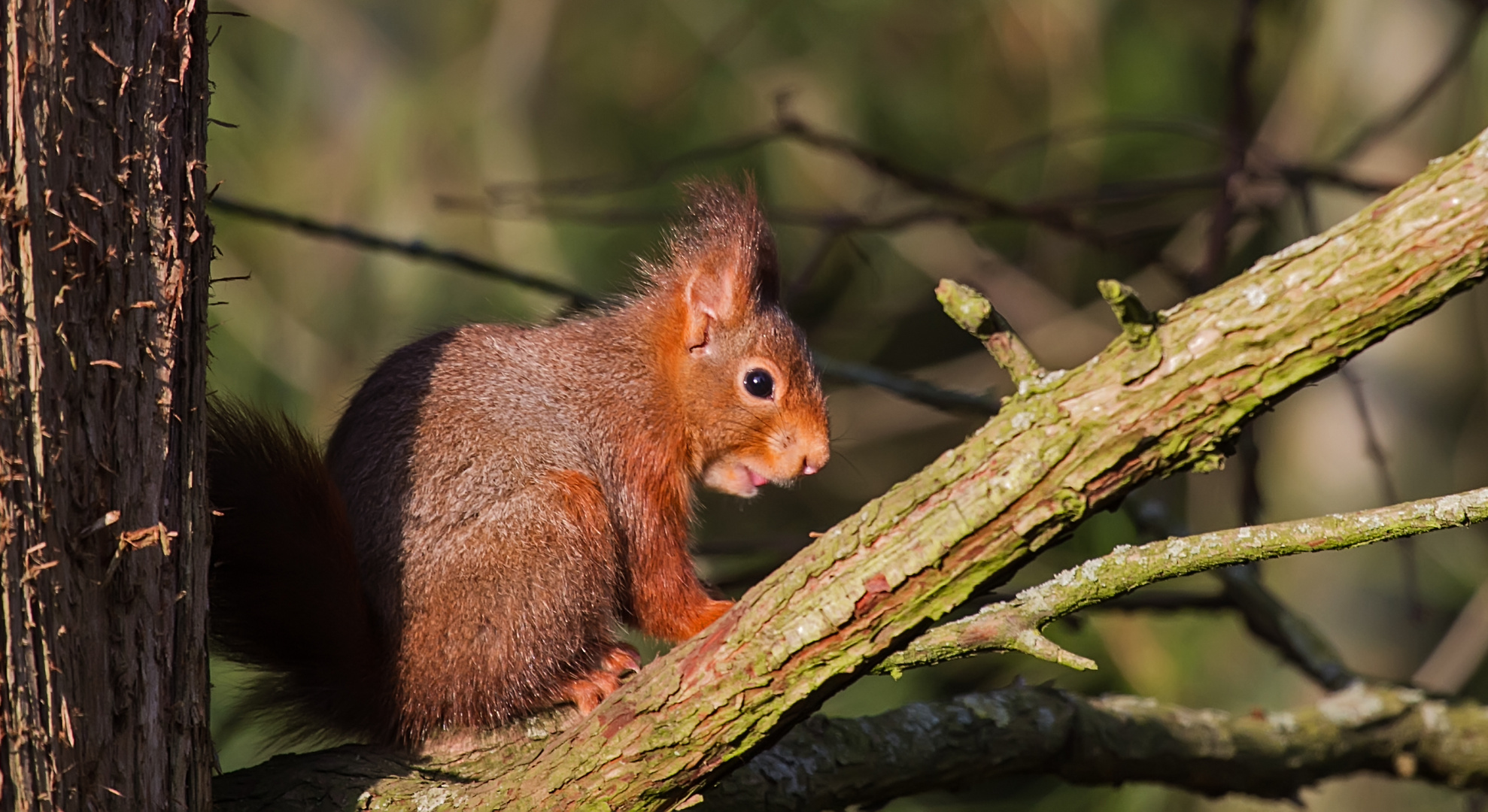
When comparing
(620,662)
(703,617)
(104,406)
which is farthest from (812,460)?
(104,406)

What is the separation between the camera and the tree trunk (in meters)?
1.13

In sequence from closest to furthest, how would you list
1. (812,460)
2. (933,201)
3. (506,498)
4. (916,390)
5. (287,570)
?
(287,570), (506,498), (812,460), (916,390), (933,201)

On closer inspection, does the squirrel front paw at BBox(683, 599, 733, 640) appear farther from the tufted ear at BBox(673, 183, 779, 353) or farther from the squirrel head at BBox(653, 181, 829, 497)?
the tufted ear at BBox(673, 183, 779, 353)

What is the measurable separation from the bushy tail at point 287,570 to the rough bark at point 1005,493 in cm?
23

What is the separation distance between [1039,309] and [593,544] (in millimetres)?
3186

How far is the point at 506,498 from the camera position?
171cm

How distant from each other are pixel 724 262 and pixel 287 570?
0.85 meters

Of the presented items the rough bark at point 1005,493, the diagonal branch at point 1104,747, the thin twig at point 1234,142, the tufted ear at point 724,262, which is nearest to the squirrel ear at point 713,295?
the tufted ear at point 724,262

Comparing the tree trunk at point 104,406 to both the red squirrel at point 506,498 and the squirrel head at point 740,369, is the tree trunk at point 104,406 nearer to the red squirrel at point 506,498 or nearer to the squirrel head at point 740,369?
the red squirrel at point 506,498

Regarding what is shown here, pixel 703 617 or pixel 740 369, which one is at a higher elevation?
pixel 740 369

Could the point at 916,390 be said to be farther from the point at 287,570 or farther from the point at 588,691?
the point at 287,570

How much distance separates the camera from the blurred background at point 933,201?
11.3ft

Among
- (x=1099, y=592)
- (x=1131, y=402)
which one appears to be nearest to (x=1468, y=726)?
(x=1099, y=592)

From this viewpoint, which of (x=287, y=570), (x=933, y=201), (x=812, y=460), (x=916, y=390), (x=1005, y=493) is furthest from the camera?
(x=933, y=201)
